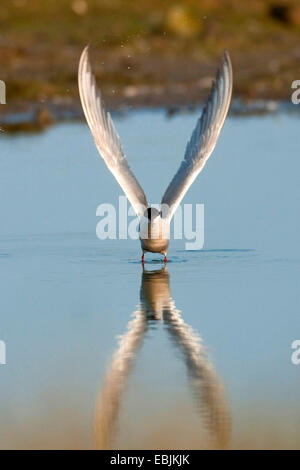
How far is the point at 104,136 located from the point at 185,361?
3.06 meters

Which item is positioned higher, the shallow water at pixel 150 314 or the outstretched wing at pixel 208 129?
the outstretched wing at pixel 208 129

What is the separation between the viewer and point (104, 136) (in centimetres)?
938

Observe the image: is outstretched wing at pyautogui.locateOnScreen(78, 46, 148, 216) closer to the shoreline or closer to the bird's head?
the bird's head

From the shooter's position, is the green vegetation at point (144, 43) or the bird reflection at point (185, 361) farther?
the green vegetation at point (144, 43)

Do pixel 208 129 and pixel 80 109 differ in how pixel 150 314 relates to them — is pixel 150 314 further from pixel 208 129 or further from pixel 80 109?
pixel 80 109

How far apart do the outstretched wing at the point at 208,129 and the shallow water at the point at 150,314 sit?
66 centimetres

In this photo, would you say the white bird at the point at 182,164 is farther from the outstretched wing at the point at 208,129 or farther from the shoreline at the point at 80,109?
the shoreline at the point at 80,109

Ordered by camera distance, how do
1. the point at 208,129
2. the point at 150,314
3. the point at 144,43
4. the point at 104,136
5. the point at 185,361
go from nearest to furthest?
the point at 185,361
the point at 150,314
the point at 104,136
the point at 208,129
the point at 144,43

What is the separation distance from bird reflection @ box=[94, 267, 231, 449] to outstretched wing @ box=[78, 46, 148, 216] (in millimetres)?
846

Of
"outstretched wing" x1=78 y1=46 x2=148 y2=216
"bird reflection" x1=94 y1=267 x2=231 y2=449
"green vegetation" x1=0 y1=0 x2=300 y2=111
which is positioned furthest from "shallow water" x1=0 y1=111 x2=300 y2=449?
"green vegetation" x1=0 y1=0 x2=300 y2=111

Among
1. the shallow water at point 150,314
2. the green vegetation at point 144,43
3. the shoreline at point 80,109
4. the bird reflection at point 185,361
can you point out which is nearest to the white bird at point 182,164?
the shallow water at point 150,314

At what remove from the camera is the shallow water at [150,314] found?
5887 mm

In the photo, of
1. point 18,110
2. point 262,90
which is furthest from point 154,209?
point 262,90

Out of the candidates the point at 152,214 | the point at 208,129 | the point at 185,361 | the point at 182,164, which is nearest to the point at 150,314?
the point at 185,361
